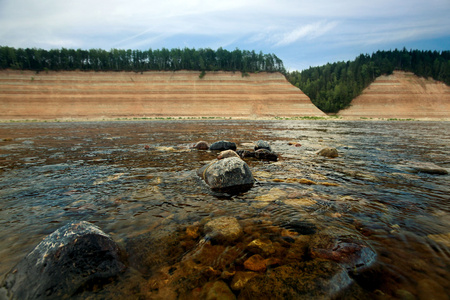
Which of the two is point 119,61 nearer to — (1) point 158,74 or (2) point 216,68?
(1) point 158,74

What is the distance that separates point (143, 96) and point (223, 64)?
32631 mm

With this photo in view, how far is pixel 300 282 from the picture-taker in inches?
83.7

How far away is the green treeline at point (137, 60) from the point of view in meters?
65.1

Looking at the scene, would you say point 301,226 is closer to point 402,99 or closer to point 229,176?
point 229,176

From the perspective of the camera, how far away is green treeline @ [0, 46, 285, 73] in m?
65.1

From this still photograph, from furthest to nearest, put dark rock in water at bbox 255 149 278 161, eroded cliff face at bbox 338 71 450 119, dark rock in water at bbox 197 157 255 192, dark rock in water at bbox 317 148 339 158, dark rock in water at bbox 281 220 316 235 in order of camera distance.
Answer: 1. eroded cliff face at bbox 338 71 450 119
2. dark rock in water at bbox 317 148 339 158
3. dark rock in water at bbox 255 149 278 161
4. dark rock in water at bbox 197 157 255 192
5. dark rock in water at bbox 281 220 316 235

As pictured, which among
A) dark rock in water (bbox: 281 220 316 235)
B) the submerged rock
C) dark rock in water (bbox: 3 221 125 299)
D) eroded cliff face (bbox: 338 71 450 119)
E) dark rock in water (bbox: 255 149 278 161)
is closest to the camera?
dark rock in water (bbox: 3 221 125 299)

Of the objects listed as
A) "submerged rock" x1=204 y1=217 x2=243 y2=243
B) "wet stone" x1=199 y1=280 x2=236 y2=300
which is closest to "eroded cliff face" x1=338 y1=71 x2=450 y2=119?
"submerged rock" x1=204 y1=217 x2=243 y2=243

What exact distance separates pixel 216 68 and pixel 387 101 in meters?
56.1

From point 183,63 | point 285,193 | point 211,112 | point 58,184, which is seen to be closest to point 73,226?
point 58,184

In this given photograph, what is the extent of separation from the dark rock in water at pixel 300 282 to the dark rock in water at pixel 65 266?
1.50 m

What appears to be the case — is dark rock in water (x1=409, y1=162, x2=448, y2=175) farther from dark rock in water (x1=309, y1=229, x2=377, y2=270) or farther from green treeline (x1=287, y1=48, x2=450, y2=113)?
green treeline (x1=287, y1=48, x2=450, y2=113)

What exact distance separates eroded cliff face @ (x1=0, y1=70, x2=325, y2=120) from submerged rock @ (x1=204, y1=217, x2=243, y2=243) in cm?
5564

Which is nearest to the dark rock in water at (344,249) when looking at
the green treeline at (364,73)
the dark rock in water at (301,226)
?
the dark rock in water at (301,226)
